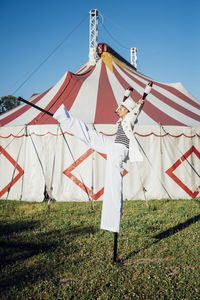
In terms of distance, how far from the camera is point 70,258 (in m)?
2.35

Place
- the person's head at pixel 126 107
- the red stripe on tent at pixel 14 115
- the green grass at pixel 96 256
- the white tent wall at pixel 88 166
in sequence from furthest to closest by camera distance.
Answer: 1. the red stripe on tent at pixel 14 115
2. the white tent wall at pixel 88 166
3. the person's head at pixel 126 107
4. the green grass at pixel 96 256

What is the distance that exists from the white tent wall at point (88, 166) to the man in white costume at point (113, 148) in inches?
105

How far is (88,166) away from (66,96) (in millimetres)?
1800

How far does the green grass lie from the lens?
72.2 inches

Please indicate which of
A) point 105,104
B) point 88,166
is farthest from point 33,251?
point 105,104

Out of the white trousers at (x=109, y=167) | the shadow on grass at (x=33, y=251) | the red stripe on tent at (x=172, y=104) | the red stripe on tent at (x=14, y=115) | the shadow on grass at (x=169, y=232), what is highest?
the red stripe on tent at (x=172, y=104)

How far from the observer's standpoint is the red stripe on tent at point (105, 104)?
5.23 metres

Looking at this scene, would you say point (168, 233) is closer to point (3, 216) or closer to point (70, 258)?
point (70, 258)

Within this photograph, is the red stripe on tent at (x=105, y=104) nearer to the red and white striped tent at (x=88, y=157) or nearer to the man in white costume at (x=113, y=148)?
the red and white striped tent at (x=88, y=157)

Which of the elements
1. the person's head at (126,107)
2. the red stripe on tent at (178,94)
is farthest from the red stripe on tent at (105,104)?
the person's head at (126,107)

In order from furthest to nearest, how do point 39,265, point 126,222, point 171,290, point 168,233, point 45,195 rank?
point 45,195, point 126,222, point 168,233, point 39,265, point 171,290

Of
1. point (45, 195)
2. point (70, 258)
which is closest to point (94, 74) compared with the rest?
point (45, 195)

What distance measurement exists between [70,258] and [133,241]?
0.79 metres

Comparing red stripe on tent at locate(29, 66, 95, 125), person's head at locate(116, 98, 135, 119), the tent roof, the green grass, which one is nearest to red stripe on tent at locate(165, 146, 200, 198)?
the tent roof
